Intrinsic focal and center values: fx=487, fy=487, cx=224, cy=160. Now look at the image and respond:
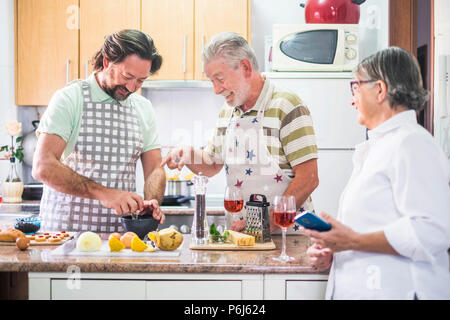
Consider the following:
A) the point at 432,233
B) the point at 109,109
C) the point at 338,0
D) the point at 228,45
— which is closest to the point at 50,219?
the point at 109,109

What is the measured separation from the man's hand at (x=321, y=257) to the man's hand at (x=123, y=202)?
0.68m

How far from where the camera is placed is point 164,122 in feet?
12.4

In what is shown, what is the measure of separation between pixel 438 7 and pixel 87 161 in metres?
1.72

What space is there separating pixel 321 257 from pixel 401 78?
529 millimetres

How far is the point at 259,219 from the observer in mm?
1683

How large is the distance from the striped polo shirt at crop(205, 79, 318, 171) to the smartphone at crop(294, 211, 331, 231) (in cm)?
58

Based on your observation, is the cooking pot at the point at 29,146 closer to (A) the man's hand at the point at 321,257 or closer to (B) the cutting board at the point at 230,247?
(B) the cutting board at the point at 230,247

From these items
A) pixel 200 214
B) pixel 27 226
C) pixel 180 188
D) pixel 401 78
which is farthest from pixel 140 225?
pixel 180 188

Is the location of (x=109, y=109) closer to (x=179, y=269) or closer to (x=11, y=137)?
(x=179, y=269)

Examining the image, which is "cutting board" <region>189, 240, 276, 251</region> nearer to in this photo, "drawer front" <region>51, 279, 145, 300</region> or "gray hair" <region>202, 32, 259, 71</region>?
"drawer front" <region>51, 279, 145, 300</region>

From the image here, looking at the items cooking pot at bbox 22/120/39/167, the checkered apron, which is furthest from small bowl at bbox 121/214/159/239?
cooking pot at bbox 22/120/39/167

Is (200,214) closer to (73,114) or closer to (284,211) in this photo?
(284,211)

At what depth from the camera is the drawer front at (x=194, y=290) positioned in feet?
4.69

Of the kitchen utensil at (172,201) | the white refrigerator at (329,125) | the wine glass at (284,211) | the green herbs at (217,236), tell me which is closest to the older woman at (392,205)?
the wine glass at (284,211)
